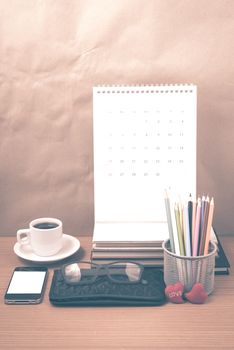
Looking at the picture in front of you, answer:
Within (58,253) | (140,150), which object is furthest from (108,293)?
(140,150)

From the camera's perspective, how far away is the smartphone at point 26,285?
2.98 ft

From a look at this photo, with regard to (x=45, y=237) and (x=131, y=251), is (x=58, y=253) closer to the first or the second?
(x=45, y=237)

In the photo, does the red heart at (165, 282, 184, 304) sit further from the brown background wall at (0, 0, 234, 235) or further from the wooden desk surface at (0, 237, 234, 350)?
the brown background wall at (0, 0, 234, 235)

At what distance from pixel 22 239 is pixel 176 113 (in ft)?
1.32

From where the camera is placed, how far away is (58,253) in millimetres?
1075

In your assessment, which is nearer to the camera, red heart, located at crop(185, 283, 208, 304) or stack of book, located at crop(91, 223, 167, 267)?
red heart, located at crop(185, 283, 208, 304)

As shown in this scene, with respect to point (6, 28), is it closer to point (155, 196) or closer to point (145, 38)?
point (145, 38)

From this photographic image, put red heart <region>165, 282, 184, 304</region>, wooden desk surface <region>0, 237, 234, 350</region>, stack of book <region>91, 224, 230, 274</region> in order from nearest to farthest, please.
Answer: wooden desk surface <region>0, 237, 234, 350</region> → red heart <region>165, 282, 184, 304</region> → stack of book <region>91, 224, 230, 274</region>

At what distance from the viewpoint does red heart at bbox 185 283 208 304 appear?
89 cm

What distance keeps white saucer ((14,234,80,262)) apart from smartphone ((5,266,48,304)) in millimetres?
33

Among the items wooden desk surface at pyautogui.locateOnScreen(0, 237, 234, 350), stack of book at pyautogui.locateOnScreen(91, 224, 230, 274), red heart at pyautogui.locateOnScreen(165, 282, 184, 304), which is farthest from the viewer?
stack of book at pyautogui.locateOnScreen(91, 224, 230, 274)

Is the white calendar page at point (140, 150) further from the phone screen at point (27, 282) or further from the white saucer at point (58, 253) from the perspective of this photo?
the phone screen at point (27, 282)

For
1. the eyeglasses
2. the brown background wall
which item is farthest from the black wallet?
the brown background wall

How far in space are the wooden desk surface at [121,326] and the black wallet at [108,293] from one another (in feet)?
0.04
